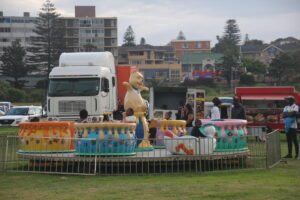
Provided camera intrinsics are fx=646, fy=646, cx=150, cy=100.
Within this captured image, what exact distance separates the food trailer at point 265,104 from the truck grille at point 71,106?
8983mm

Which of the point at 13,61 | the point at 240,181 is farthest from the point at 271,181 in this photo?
the point at 13,61

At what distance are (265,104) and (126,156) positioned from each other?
18007 millimetres

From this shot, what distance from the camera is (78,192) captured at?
41.4 feet

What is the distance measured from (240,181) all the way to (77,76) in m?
15.2

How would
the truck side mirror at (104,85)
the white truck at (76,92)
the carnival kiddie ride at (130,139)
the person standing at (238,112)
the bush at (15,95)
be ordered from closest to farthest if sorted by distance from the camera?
1. the carnival kiddie ride at (130,139)
2. the person standing at (238,112)
3. the white truck at (76,92)
4. the truck side mirror at (104,85)
5. the bush at (15,95)

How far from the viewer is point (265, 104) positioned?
33.2 metres

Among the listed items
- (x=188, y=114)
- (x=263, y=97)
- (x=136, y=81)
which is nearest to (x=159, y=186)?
(x=136, y=81)

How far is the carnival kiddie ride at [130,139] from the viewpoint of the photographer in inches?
644

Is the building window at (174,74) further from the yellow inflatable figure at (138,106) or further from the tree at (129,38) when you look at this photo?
the yellow inflatable figure at (138,106)

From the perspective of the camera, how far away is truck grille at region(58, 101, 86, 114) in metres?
27.9

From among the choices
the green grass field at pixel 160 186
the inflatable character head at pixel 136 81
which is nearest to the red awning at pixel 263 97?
the inflatable character head at pixel 136 81

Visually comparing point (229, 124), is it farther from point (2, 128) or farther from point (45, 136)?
point (2, 128)

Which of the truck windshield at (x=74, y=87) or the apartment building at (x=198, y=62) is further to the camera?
the apartment building at (x=198, y=62)

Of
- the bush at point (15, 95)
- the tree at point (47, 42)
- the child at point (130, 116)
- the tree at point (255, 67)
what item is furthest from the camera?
the tree at point (255, 67)
